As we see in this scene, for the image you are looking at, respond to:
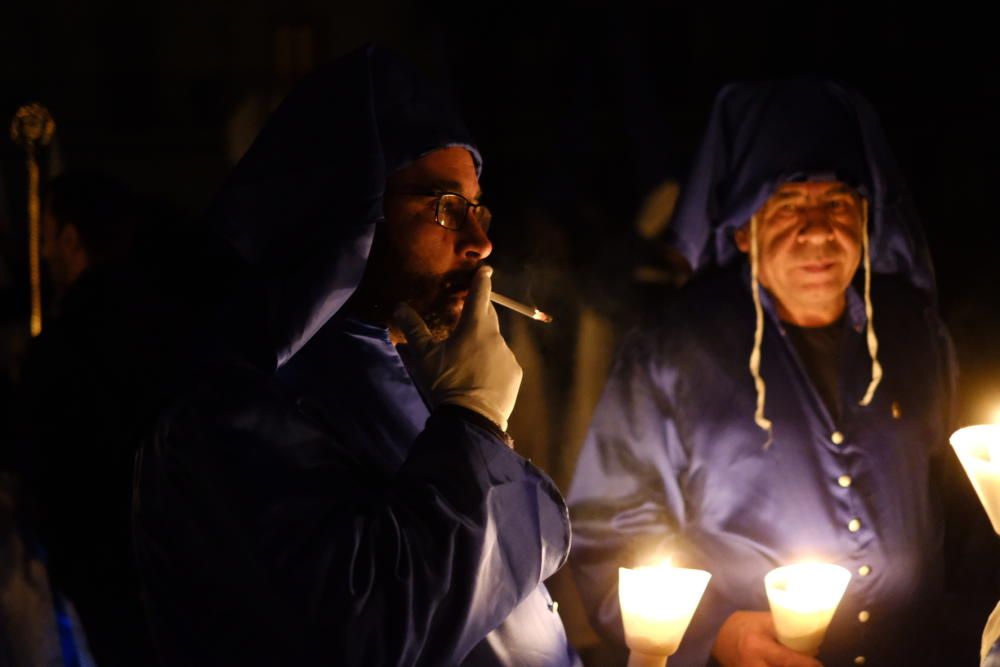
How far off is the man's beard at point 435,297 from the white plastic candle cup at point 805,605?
1.10 m

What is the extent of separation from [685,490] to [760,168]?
3.92 ft

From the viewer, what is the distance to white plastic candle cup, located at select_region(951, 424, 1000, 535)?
2.38m

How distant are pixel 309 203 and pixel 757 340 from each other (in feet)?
6.35

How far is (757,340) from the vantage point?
146 inches

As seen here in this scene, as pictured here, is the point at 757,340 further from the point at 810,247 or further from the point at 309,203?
the point at 309,203

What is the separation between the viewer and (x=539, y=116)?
14086 mm

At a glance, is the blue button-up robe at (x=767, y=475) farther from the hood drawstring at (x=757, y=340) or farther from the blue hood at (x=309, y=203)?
the blue hood at (x=309, y=203)

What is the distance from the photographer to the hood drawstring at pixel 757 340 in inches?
140

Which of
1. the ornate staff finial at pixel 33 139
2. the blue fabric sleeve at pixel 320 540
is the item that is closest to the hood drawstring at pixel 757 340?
the blue fabric sleeve at pixel 320 540

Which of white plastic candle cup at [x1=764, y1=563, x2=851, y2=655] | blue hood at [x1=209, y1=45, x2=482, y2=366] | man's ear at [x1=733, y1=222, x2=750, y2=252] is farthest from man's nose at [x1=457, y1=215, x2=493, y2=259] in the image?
man's ear at [x1=733, y1=222, x2=750, y2=252]

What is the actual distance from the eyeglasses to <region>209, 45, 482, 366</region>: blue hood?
23cm

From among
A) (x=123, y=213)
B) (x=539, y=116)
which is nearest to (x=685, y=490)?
(x=123, y=213)

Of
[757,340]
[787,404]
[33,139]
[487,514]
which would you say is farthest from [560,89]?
[487,514]

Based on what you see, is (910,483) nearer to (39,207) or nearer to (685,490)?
(685,490)
